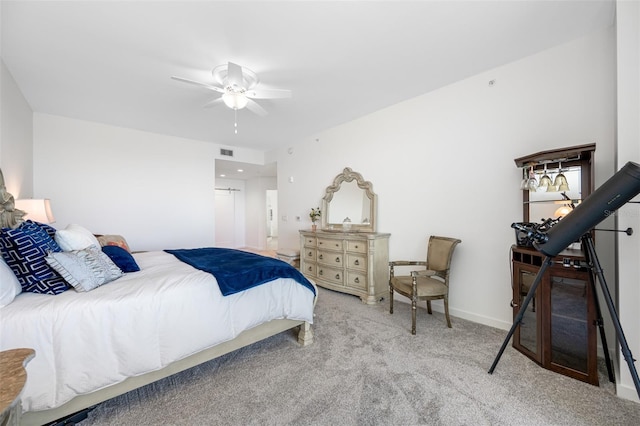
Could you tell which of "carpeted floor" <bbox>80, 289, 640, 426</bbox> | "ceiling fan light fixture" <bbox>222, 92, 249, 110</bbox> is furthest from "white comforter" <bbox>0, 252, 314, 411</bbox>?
"ceiling fan light fixture" <bbox>222, 92, 249, 110</bbox>

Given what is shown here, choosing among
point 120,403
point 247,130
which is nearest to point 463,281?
point 120,403

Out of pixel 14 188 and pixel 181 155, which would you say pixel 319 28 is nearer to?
pixel 14 188

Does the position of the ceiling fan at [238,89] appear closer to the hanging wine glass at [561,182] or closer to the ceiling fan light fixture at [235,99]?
the ceiling fan light fixture at [235,99]

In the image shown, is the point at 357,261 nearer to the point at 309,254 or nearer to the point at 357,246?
the point at 357,246

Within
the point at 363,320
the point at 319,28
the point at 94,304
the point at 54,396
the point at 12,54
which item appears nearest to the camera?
the point at 54,396

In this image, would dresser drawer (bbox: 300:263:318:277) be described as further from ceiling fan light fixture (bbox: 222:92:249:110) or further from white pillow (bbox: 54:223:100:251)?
white pillow (bbox: 54:223:100:251)

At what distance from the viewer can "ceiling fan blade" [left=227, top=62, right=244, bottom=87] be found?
2.28 metres

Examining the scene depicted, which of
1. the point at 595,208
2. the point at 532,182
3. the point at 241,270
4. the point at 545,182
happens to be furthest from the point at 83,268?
the point at 545,182

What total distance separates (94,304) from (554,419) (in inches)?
110

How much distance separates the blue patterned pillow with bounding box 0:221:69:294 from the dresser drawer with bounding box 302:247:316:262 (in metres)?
3.02

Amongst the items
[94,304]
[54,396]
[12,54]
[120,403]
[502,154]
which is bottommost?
[120,403]

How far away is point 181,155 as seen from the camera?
496 cm

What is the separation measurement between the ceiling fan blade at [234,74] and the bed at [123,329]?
176 centimetres

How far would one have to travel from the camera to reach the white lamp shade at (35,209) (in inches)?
101
